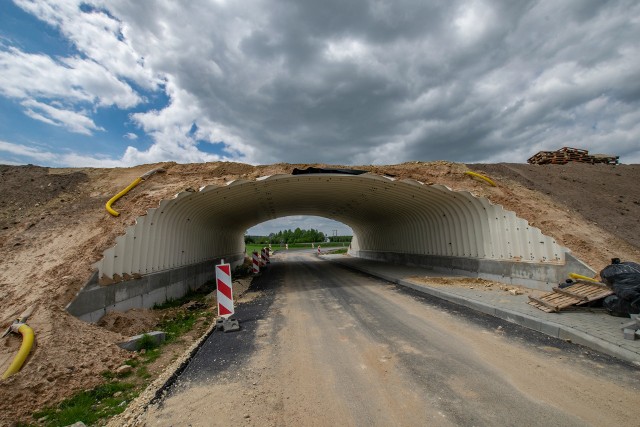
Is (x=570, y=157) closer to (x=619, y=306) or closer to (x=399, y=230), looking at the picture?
(x=399, y=230)

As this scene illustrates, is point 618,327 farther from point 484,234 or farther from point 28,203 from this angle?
point 28,203

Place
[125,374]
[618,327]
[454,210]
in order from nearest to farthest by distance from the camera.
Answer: [125,374], [618,327], [454,210]

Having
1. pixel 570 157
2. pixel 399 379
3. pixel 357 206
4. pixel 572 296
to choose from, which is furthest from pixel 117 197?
pixel 570 157

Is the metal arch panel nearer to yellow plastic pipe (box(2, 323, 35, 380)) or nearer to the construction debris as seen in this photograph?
yellow plastic pipe (box(2, 323, 35, 380))

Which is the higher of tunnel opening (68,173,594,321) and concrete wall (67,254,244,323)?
tunnel opening (68,173,594,321)

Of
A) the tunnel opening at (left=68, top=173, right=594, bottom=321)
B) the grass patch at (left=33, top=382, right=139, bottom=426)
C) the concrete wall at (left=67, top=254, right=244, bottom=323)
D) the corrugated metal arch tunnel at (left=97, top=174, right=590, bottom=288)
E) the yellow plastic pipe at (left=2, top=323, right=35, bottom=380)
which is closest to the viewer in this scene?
the grass patch at (left=33, top=382, right=139, bottom=426)

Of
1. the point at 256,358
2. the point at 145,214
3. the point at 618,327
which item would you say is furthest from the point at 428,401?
the point at 145,214

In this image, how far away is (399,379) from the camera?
4.08 metres

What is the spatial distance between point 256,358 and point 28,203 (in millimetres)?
10701

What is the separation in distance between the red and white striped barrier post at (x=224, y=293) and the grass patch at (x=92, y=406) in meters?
2.73

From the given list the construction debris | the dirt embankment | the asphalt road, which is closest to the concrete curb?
the asphalt road

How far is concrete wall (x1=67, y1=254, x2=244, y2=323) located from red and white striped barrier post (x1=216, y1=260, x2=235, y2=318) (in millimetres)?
2350

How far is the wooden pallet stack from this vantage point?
18.2m

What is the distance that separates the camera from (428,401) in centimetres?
351
